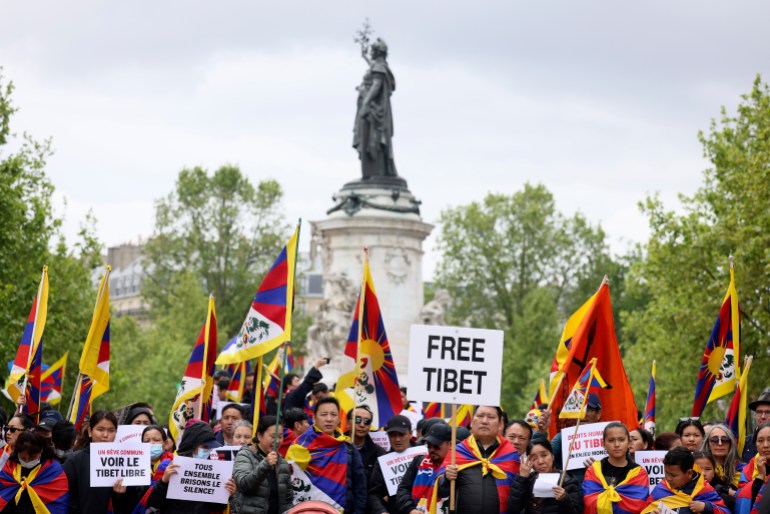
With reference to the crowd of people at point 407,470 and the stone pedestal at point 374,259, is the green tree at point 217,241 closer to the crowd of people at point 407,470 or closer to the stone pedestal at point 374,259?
the stone pedestal at point 374,259

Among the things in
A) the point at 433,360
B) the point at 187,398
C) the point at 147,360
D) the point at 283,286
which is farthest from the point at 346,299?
the point at 433,360

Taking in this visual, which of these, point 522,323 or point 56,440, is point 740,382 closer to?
point 56,440

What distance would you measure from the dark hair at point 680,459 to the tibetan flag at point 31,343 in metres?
7.54

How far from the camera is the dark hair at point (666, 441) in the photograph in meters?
14.5

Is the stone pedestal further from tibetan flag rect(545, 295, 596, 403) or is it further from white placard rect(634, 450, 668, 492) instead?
white placard rect(634, 450, 668, 492)

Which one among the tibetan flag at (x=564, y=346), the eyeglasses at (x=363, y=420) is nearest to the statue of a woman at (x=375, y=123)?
the tibetan flag at (x=564, y=346)

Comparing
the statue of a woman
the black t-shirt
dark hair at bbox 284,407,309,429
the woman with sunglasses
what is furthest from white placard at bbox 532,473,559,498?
the statue of a woman

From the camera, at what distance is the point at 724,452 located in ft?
44.3

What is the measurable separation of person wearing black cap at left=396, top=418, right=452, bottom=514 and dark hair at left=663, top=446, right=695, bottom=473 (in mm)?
1910

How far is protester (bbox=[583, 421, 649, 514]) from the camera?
12.1 meters

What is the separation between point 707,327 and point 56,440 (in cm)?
2324

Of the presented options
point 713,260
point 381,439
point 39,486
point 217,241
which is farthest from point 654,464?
point 217,241

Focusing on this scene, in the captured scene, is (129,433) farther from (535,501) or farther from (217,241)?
(217,241)

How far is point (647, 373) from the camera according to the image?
4569 cm
